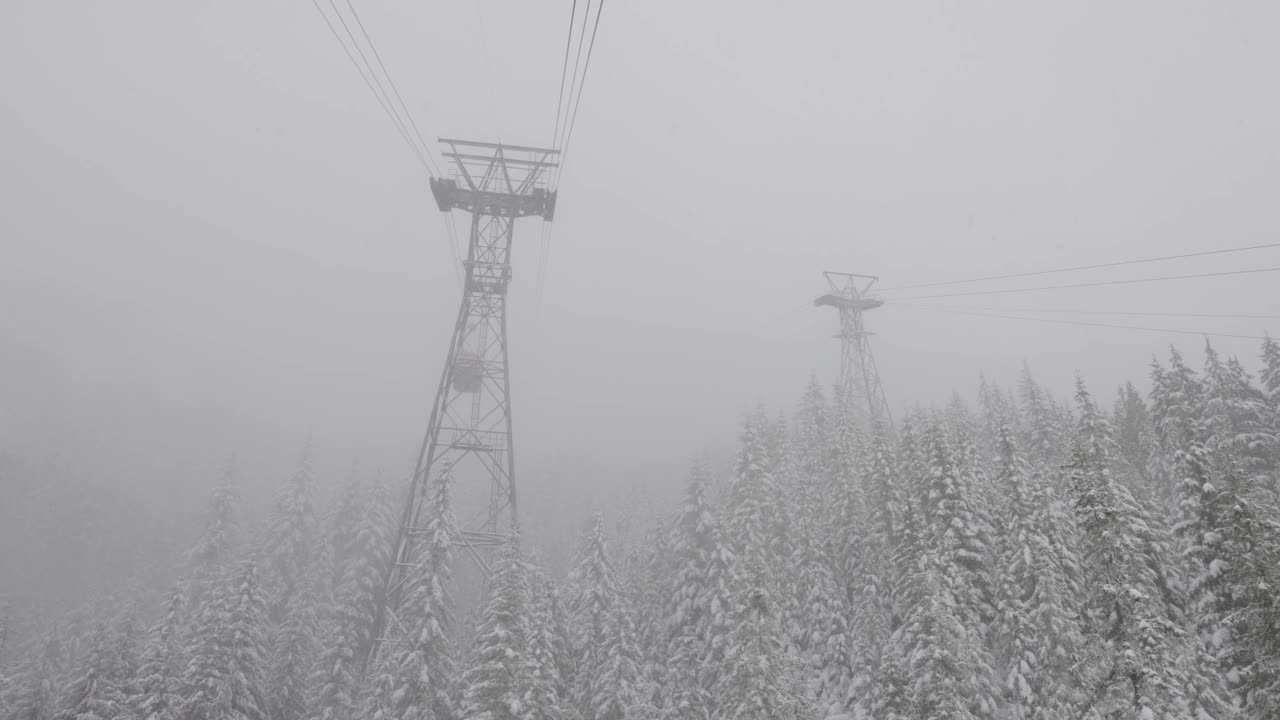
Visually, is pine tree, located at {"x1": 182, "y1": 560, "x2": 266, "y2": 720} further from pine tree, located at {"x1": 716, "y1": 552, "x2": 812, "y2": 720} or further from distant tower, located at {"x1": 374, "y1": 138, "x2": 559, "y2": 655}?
pine tree, located at {"x1": 716, "y1": 552, "x2": 812, "y2": 720}

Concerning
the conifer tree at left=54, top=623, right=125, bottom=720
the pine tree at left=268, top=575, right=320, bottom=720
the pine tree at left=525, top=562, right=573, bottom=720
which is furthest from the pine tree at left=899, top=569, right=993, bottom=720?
the conifer tree at left=54, top=623, right=125, bottom=720

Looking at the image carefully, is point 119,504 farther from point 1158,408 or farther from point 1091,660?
point 1158,408

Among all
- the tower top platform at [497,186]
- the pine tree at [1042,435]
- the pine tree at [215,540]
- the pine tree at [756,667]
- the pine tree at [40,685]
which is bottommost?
the pine tree at [40,685]

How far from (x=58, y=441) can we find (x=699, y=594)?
12107 centimetres

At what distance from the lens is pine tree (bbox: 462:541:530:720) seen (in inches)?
825

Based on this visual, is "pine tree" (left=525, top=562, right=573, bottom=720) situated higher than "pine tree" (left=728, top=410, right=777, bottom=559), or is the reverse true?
"pine tree" (left=728, top=410, right=777, bottom=559)

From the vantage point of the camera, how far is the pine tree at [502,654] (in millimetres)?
20953

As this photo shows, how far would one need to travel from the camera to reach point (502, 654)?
71.7 ft

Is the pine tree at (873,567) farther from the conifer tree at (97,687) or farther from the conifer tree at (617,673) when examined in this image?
the conifer tree at (97,687)

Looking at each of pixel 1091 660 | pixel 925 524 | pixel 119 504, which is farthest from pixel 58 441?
pixel 1091 660

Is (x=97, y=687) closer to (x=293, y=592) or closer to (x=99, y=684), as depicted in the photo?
(x=99, y=684)

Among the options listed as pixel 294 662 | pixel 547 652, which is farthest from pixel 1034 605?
pixel 294 662

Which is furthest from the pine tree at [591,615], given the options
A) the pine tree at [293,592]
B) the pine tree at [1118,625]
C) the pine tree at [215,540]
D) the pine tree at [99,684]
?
the pine tree at [215,540]

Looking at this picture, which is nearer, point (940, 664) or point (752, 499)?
point (940, 664)
